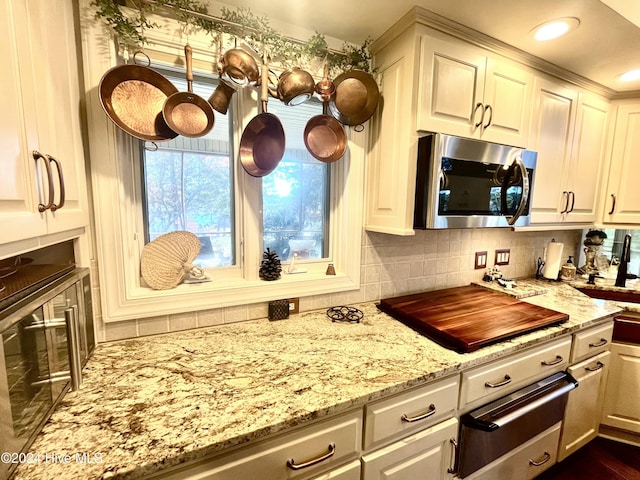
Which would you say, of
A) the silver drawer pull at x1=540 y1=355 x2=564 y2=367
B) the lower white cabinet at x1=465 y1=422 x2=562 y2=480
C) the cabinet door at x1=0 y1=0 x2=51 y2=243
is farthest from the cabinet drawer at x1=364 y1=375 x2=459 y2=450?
the cabinet door at x1=0 y1=0 x2=51 y2=243

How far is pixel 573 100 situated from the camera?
178 cm

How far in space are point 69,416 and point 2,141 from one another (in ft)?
2.30

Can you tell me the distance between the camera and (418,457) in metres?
1.04

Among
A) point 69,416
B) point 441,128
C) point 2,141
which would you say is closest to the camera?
point 2,141

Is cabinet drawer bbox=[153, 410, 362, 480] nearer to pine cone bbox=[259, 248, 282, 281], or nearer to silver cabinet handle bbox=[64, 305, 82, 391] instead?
silver cabinet handle bbox=[64, 305, 82, 391]

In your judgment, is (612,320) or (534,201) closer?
(612,320)

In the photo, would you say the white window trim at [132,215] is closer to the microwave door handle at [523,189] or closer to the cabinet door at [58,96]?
the cabinet door at [58,96]

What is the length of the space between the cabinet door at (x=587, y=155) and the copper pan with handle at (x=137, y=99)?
2.45 metres

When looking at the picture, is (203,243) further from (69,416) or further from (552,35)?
(552,35)

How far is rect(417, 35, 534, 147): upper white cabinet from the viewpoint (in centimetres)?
126

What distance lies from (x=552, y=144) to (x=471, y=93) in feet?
2.68

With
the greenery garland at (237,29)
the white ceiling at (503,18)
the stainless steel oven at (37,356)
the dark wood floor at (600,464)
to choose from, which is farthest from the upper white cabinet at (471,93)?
the dark wood floor at (600,464)

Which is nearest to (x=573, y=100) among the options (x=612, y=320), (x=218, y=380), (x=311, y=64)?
(x=612, y=320)

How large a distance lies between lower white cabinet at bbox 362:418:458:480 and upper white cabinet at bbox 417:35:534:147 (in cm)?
127
